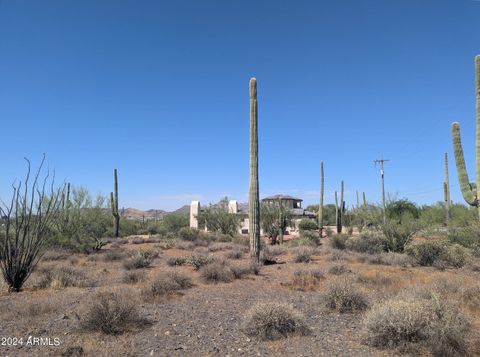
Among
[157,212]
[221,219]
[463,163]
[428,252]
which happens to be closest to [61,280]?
[463,163]

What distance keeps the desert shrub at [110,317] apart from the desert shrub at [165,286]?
2.17 m

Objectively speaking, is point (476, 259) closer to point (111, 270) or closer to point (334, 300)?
point (334, 300)

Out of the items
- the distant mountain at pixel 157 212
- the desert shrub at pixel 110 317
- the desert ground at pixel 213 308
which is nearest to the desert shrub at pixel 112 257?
the desert ground at pixel 213 308

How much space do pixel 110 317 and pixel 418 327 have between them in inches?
189

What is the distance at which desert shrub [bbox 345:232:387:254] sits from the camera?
1769 cm

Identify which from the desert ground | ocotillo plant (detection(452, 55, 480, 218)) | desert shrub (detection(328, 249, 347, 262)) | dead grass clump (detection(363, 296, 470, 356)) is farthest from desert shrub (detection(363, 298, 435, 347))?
desert shrub (detection(328, 249, 347, 262))

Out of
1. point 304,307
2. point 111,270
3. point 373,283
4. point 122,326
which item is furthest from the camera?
point 111,270

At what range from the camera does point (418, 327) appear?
18.0ft

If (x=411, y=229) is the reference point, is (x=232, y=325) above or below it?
below

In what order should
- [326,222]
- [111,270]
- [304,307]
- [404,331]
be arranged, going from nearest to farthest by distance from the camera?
[404,331] < [304,307] < [111,270] < [326,222]

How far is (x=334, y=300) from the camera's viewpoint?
25.8 feet

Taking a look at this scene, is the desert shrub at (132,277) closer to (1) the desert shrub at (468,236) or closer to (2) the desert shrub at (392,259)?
(2) the desert shrub at (392,259)

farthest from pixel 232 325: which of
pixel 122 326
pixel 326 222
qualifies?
pixel 326 222

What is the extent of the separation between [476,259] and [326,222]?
44.7m
